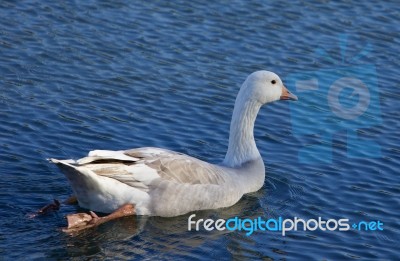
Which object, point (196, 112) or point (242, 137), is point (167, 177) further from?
point (196, 112)

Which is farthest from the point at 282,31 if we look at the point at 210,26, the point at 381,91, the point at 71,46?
the point at 71,46

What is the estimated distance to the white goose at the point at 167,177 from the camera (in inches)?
466

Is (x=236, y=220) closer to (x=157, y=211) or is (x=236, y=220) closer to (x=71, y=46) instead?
(x=157, y=211)

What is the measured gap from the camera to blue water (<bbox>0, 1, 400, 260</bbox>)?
11.7 meters

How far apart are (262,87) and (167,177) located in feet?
7.22

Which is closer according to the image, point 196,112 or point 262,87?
point 262,87

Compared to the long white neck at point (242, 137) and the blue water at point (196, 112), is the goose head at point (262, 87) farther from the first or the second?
the blue water at point (196, 112)

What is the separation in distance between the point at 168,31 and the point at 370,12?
441 cm

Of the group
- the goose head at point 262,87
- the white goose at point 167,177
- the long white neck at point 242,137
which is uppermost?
the goose head at point 262,87

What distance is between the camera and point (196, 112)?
609 inches

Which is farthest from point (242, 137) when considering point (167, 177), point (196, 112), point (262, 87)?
point (196, 112)

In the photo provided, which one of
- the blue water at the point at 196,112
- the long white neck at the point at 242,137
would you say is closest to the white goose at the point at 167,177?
the long white neck at the point at 242,137

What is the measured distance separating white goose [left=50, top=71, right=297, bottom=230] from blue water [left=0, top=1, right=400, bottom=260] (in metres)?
0.21

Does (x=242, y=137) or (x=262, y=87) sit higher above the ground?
(x=262, y=87)
